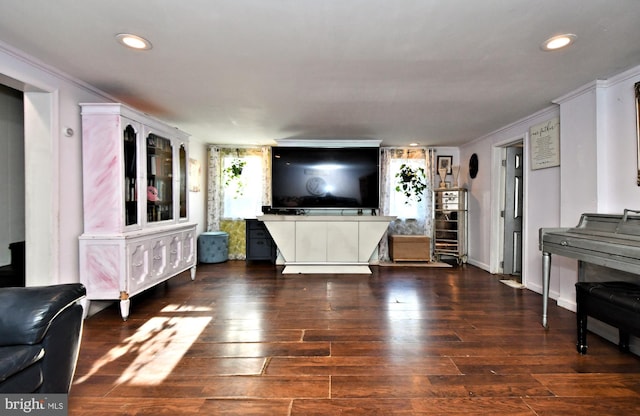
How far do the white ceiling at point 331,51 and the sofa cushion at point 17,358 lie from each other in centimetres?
173

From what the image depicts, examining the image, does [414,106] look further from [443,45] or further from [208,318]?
[208,318]

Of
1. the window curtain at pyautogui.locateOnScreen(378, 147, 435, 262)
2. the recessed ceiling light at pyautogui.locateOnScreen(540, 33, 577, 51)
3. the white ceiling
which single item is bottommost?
the window curtain at pyautogui.locateOnScreen(378, 147, 435, 262)

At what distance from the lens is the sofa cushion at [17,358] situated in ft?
3.91

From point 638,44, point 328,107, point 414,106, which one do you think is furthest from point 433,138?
point 638,44

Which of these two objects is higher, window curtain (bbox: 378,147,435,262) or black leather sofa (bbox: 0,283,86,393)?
window curtain (bbox: 378,147,435,262)

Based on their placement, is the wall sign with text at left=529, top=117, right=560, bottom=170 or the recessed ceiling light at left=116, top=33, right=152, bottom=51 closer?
the recessed ceiling light at left=116, top=33, right=152, bottom=51

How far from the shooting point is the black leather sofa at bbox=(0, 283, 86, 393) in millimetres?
1260

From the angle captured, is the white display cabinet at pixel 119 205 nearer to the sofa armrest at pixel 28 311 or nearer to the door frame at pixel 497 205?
the sofa armrest at pixel 28 311

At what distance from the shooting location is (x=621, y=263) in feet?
6.23

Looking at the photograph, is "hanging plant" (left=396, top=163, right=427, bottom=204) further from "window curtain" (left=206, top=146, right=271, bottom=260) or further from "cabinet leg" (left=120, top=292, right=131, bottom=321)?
"cabinet leg" (left=120, top=292, right=131, bottom=321)

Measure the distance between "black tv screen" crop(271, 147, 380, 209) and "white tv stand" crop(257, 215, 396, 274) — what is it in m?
0.44

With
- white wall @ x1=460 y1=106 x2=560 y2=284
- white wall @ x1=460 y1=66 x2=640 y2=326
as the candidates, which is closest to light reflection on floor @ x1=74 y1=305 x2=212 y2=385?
white wall @ x1=460 y1=66 x2=640 y2=326

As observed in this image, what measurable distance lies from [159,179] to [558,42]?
147 inches

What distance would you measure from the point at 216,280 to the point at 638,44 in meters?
4.67
